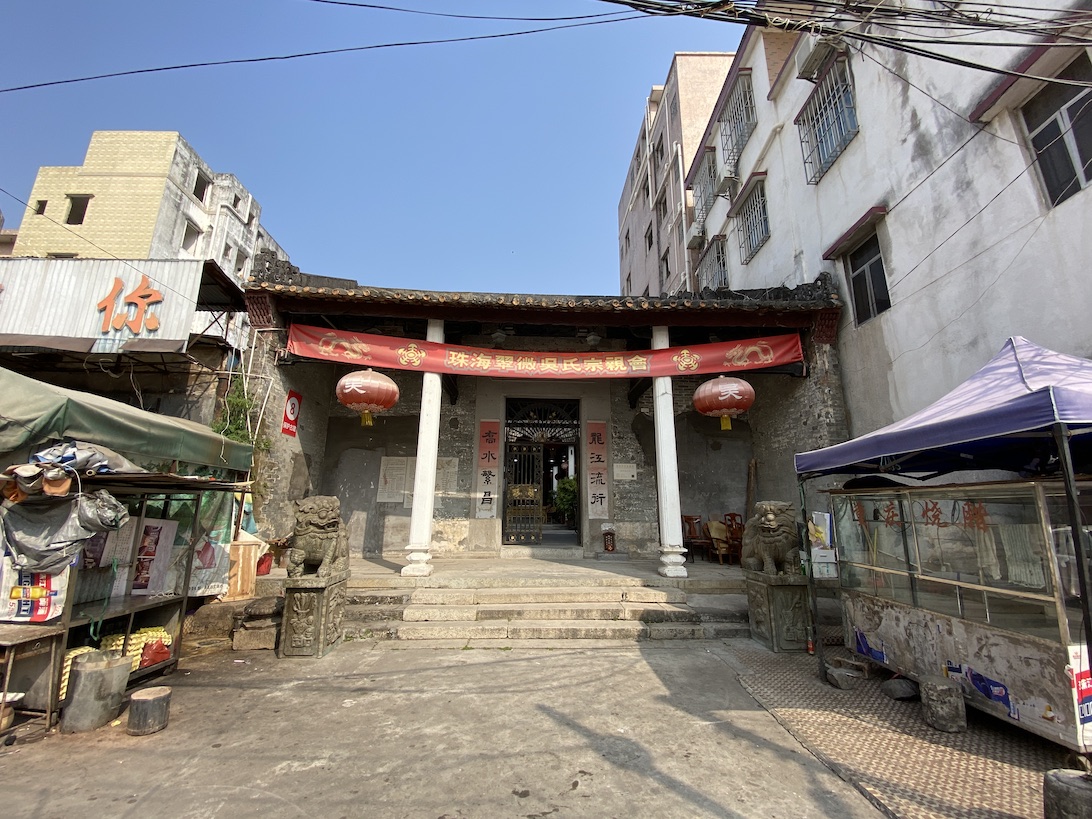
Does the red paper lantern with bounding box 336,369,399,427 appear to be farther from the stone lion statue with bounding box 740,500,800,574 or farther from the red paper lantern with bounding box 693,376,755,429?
the stone lion statue with bounding box 740,500,800,574

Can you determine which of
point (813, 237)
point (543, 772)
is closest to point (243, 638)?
point (543, 772)

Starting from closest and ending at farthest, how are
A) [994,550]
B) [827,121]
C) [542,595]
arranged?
[994,550], [542,595], [827,121]

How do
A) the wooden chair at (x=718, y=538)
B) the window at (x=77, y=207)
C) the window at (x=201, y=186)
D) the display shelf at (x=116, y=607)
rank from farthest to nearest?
the window at (x=201, y=186)
the window at (x=77, y=207)
the wooden chair at (x=718, y=538)
the display shelf at (x=116, y=607)

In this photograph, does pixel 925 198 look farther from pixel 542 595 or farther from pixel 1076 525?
pixel 542 595

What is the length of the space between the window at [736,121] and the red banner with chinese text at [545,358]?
6190 mm

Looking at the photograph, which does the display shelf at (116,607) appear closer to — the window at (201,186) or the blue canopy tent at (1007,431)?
the blue canopy tent at (1007,431)

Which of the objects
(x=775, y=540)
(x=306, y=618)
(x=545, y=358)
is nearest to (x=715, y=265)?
(x=545, y=358)

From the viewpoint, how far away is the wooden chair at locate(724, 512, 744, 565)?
28.5 ft

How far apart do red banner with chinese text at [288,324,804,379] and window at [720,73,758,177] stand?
6190 millimetres

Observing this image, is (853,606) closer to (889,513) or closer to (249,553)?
(889,513)

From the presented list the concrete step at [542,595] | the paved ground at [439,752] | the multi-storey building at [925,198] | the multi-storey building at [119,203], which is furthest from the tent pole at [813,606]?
the multi-storey building at [119,203]

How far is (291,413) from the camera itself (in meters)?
7.98

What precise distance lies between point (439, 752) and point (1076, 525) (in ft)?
12.4

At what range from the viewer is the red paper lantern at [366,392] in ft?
20.4
